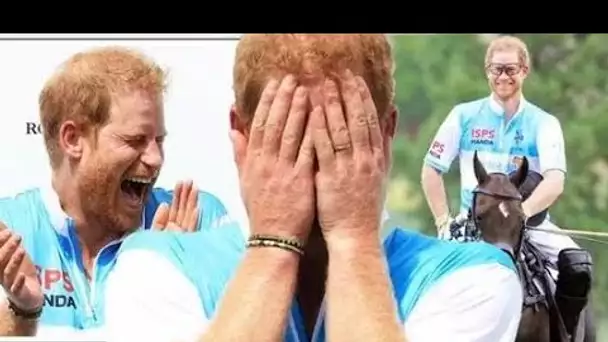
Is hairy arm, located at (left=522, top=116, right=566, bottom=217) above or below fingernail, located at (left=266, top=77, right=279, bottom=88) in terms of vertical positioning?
below

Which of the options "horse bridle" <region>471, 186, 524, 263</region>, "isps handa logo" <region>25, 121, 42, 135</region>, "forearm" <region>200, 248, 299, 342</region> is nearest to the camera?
"forearm" <region>200, 248, 299, 342</region>

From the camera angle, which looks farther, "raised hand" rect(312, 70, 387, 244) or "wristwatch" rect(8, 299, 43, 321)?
"wristwatch" rect(8, 299, 43, 321)

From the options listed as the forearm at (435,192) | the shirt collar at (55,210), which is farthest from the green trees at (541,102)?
the shirt collar at (55,210)

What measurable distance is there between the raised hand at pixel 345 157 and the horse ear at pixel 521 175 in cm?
37

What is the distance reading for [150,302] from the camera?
8.41 ft

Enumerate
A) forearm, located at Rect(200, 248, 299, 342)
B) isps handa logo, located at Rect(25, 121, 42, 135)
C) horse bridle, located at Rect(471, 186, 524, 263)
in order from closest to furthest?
1. forearm, located at Rect(200, 248, 299, 342)
2. horse bridle, located at Rect(471, 186, 524, 263)
3. isps handa logo, located at Rect(25, 121, 42, 135)

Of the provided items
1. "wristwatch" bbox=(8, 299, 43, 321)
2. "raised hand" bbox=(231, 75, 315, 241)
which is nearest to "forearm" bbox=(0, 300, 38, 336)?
"wristwatch" bbox=(8, 299, 43, 321)

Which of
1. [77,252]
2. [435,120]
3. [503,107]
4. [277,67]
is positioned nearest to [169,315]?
[77,252]

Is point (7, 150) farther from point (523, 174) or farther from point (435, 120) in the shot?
point (523, 174)

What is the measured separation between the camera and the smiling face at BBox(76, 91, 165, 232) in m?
2.63

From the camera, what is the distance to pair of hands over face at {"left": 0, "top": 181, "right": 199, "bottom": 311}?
266cm

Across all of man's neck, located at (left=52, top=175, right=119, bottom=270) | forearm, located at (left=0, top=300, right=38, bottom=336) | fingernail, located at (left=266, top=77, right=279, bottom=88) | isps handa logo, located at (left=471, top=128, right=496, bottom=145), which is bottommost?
forearm, located at (left=0, top=300, right=38, bottom=336)

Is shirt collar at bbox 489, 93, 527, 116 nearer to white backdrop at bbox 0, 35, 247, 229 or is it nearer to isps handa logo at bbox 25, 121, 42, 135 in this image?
white backdrop at bbox 0, 35, 247, 229

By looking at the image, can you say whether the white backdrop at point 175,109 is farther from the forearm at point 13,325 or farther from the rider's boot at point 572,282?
the rider's boot at point 572,282
